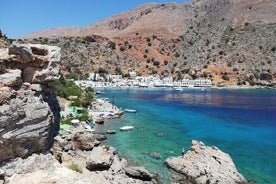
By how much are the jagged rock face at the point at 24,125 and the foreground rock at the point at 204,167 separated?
42.9 feet

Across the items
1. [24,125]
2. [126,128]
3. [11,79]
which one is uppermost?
[11,79]

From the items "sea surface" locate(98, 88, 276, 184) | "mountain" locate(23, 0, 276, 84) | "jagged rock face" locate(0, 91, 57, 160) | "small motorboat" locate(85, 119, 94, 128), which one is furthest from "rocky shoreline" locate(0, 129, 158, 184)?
"mountain" locate(23, 0, 276, 84)

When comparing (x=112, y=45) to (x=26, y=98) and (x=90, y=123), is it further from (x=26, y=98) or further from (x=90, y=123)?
(x=26, y=98)

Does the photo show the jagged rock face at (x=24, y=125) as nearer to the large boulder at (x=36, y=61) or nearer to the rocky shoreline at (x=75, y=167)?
the rocky shoreline at (x=75, y=167)

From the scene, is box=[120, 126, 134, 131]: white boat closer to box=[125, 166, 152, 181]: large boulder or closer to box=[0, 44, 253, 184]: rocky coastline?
box=[125, 166, 152, 181]: large boulder

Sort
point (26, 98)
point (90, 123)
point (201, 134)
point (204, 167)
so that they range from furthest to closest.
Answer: point (90, 123), point (201, 134), point (204, 167), point (26, 98)

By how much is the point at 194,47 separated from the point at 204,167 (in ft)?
415

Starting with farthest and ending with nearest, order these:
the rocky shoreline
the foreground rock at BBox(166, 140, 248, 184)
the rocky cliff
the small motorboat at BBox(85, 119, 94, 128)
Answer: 1. the small motorboat at BBox(85, 119, 94, 128)
2. the foreground rock at BBox(166, 140, 248, 184)
3. the rocky cliff
4. the rocky shoreline

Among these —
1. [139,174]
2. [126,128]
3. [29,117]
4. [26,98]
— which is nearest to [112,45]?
[126,128]

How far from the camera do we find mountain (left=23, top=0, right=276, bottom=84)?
401 feet

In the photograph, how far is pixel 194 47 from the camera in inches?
5733

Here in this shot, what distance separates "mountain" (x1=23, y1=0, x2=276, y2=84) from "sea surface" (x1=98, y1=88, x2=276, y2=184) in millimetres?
58247

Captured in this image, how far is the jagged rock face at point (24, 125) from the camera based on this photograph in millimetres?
11266

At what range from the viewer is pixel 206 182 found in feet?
72.6
